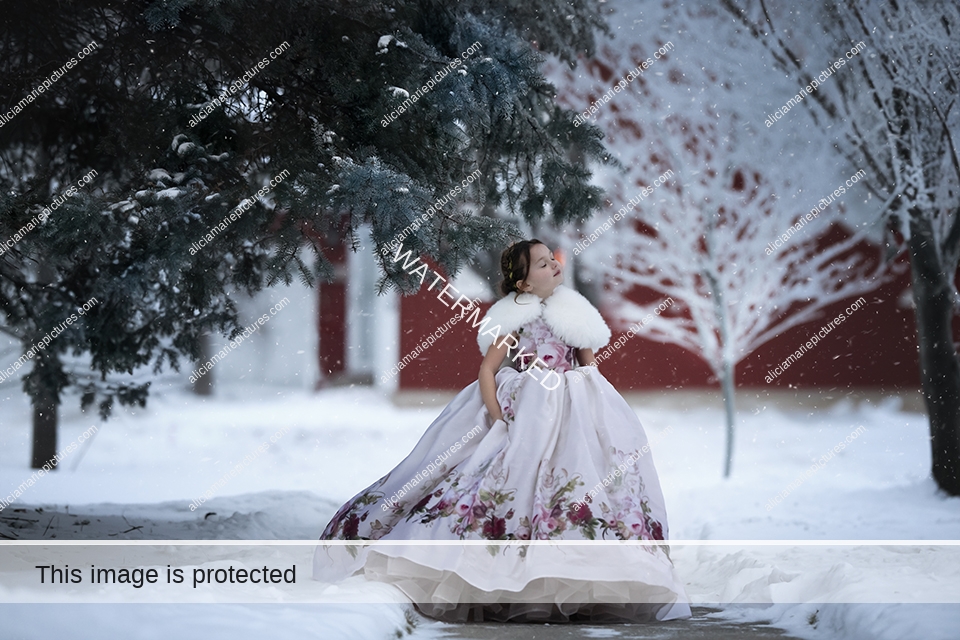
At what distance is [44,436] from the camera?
19.7ft

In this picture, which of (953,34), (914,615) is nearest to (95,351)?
(914,615)

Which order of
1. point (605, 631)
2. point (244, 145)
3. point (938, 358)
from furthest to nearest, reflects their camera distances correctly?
point (938, 358) → point (244, 145) → point (605, 631)

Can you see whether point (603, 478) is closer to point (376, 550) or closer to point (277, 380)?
point (376, 550)

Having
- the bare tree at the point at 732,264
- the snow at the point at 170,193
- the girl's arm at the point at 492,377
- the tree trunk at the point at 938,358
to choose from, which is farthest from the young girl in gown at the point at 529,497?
the bare tree at the point at 732,264

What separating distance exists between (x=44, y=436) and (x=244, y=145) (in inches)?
128

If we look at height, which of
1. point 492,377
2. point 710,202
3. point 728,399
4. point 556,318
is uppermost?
point 710,202

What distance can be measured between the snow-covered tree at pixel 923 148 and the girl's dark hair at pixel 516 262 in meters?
3.34

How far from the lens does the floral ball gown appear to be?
2.72 metres

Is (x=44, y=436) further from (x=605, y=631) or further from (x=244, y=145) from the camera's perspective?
(x=605, y=631)

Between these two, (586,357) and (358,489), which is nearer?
(586,357)

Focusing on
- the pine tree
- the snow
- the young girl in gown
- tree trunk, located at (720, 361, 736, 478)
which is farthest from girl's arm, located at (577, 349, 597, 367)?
tree trunk, located at (720, 361, 736, 478)

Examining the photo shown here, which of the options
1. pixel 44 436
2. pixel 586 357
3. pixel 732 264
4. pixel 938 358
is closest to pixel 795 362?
pixel 732 264

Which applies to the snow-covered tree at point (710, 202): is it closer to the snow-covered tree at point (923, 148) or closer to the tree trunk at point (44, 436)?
the snow-covered tree at point (923, 148)

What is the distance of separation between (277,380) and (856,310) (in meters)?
4.69
